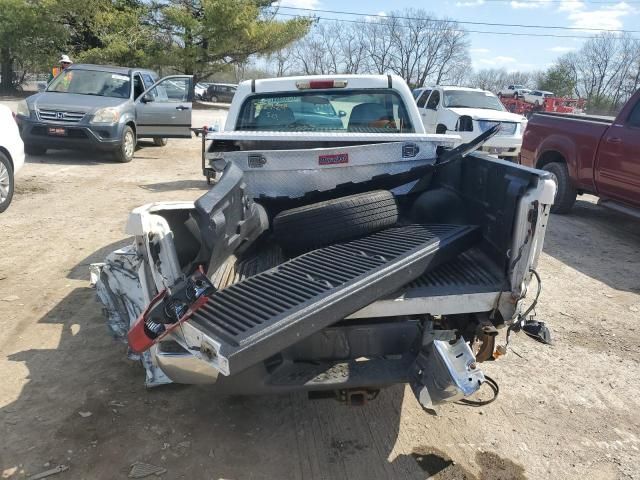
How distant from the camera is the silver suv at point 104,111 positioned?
10.6 metres

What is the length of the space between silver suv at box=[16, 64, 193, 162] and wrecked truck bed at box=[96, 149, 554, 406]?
9.03m

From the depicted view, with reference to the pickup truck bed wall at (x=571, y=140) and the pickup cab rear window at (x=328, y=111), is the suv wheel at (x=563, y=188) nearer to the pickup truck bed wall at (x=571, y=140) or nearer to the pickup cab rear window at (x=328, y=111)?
the pickup truck bed wall at (x=571, y=140)

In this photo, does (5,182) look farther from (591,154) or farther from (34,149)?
(591,154)

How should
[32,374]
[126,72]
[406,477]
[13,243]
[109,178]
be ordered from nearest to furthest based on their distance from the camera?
1. [406,477]
2. [32,374]
3. [13,243]
4. [109,178]
5. [126,72]

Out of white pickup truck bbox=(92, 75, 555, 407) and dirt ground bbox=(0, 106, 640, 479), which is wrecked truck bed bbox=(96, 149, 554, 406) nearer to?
white pickup truck bbox=(92, 75, 555, 407)

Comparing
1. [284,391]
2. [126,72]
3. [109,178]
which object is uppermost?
[126,72]

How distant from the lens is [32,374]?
11.1 feet

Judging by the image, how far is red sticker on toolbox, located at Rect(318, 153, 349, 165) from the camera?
11.5ft

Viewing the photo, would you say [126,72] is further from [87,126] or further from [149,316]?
[149,316]

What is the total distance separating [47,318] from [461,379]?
3401mm

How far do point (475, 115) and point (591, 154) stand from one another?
4986 millimetres

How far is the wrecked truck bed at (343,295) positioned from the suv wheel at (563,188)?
5782 millimetres

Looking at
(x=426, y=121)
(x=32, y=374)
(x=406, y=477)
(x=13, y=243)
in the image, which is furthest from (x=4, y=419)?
(x=426, y=121)

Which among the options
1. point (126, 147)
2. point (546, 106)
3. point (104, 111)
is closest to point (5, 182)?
point (104, 111)
